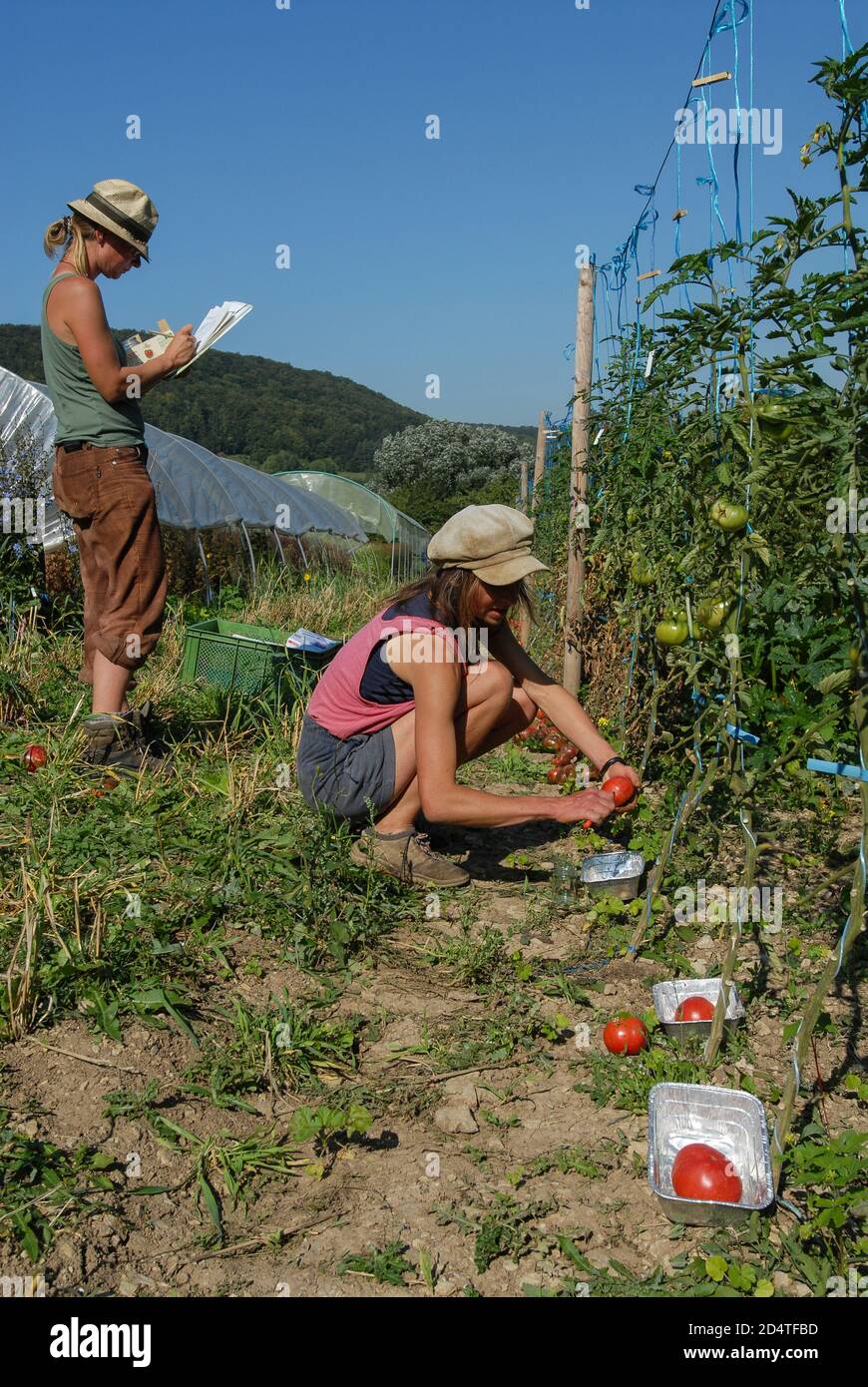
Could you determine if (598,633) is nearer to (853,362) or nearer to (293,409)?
(853,362)

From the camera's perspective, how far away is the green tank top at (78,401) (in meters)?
3.58

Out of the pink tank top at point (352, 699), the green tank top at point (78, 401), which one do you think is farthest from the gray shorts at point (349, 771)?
the green tank top at point (78, 401)

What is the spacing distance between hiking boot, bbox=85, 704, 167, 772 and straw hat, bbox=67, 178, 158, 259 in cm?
159

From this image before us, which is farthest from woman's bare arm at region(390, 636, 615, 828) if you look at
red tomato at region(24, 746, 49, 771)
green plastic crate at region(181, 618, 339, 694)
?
green plastic crate at region(181, 618, 339, 694)

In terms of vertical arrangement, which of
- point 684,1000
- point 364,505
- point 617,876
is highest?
point 364,505

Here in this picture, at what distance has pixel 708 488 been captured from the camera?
108 inches

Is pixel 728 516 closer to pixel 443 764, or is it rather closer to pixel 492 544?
pixel 492 544

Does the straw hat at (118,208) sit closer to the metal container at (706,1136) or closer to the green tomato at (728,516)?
the green tomato at (728,516)

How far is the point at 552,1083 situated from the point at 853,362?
1.61 metres

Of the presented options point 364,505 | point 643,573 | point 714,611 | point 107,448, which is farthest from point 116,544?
point 364,505

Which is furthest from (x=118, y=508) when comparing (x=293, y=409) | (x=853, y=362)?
(x=293, y=409)

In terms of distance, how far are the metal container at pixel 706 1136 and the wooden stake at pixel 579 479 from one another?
10.7 feet

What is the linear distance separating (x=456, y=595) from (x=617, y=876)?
99cm

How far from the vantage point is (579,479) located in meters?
5.14
